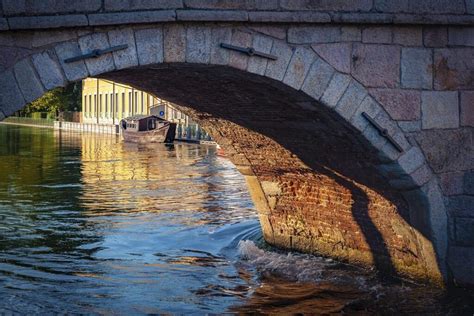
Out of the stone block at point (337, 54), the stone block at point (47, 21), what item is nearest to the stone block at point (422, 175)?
the stone block at point (337, 54)

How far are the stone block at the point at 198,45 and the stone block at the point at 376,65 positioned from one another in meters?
1.72

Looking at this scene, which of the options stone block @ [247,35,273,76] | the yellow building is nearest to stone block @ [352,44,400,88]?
stone block @ [247,35,273,76]

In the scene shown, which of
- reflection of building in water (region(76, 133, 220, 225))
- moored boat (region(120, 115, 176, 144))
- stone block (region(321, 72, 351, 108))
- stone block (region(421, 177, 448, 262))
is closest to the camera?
stone block (region(321, 72, 351, 108))

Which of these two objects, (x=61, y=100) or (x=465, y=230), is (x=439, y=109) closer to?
(x=465, y=230)

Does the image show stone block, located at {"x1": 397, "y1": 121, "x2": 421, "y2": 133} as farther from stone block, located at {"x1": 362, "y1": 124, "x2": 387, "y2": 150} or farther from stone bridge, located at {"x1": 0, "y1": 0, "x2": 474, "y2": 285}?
stone block, located at {"x1": 362, "y1": 124, "x2": 387, "y2": 150}

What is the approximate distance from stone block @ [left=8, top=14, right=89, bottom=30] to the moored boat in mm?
35525

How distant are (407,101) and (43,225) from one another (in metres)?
8.70

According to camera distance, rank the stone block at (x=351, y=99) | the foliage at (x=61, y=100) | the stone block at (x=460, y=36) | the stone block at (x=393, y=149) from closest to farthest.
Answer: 1. the stone block at (x=351, y=99)
2. the stone block at (x=393, y=149)
3. the stone block at (x=460, y=36)
4. the foliage at (x=61, y=100)

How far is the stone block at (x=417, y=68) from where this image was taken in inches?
384

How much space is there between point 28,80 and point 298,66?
269 cm

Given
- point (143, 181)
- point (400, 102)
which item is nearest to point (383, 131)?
point (400, 102)

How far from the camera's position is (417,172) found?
32.5 ft

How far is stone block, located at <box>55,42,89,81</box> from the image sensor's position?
7750mm

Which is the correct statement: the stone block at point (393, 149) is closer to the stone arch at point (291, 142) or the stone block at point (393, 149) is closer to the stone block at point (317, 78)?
the stone arch at point (291, 142)
